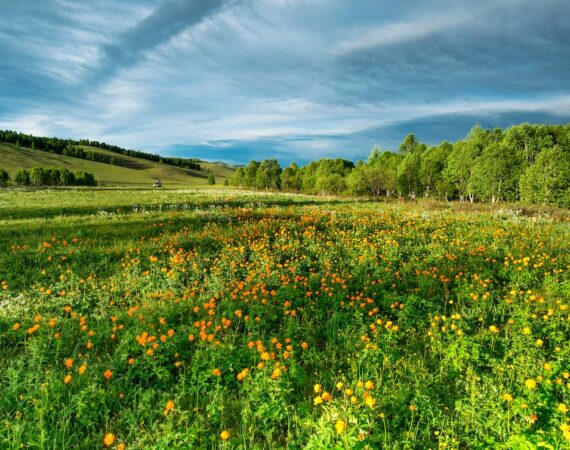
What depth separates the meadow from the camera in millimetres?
3512

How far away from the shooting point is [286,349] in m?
5.05

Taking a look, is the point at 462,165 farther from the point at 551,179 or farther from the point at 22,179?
the point at 22,179

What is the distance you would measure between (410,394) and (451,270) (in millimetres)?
5208

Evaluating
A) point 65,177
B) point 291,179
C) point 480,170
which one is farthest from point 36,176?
point 480,170

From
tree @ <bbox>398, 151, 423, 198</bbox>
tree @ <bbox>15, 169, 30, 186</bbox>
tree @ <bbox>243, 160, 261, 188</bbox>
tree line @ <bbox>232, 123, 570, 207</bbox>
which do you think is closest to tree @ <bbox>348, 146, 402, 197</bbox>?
tree line @ <bbox>232, 123, 570, 207</bbox>

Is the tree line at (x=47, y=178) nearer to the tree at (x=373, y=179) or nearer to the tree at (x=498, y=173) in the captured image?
the tree at (x=373, y=179)

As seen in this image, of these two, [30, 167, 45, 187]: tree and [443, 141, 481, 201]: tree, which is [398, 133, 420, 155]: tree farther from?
[30, 167, 45, 187]: tree

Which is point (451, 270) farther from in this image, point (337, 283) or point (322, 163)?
point (322, 163)

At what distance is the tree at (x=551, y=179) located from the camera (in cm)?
3031

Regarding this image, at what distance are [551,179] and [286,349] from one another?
123ft

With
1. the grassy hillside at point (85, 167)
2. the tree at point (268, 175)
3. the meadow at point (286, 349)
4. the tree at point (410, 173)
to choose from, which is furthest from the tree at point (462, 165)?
the grassy hillside at point (85, 167)

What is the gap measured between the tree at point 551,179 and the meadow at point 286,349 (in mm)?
25924

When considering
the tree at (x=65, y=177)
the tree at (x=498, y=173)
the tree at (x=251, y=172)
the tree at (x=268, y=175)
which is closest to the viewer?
the tree at (x=498, y=173)

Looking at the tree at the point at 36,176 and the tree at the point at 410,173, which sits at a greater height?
the tree at the point at 410,173
